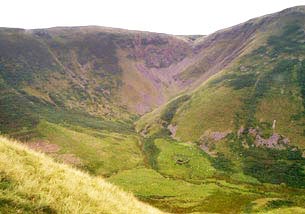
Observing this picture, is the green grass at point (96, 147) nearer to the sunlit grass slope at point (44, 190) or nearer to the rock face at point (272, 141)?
the rock face at point (272, 141)

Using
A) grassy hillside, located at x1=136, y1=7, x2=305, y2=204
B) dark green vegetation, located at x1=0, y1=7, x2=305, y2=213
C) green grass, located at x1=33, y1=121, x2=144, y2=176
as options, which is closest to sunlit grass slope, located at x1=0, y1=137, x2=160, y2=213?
dark green vegetation, located at x1=0, y1=7, x2=305, y2=213

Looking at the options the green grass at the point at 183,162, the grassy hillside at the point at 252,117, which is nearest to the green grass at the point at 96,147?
the green grass at the point at 183,162

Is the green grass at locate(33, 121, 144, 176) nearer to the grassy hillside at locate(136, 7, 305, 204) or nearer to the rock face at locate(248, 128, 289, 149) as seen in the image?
the grassy hillside at locate(136, 7, 305, 204)

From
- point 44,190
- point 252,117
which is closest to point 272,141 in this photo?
point 252,117

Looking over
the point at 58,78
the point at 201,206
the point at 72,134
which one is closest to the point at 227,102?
the point at 72,134

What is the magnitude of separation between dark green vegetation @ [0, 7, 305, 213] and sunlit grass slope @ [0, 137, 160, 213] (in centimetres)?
4350

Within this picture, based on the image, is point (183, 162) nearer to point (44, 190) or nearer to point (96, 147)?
point (96, 147)

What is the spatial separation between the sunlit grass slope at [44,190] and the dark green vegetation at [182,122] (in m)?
43.5

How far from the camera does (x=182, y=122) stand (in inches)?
4970

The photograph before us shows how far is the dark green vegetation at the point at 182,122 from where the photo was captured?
3031 inches

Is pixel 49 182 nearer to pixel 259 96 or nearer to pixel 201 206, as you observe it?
pixel 201 206

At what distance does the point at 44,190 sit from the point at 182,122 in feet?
374

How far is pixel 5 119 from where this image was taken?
359ft

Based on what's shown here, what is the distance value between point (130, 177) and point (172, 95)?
11174 cm
